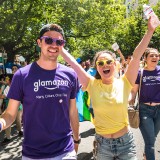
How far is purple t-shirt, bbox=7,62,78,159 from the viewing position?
8.79 ft

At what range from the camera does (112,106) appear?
3201mm

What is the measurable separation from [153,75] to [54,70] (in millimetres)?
2223

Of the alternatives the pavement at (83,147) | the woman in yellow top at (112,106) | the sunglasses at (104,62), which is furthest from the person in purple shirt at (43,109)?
the pavement at (83,147)

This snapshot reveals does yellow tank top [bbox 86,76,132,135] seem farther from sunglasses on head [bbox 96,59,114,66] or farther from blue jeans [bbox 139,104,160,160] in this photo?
blue jeans [bbox 139,104,160,160]

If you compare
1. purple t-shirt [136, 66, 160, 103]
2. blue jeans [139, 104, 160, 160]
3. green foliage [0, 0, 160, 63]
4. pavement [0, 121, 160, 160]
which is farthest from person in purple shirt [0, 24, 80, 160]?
green foliage [0, 0, 160, 63]

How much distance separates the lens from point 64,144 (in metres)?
2.77

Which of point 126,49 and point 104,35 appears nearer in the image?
point 104,35

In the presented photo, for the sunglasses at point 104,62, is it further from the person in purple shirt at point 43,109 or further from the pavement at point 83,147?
the pavement at point 83,147

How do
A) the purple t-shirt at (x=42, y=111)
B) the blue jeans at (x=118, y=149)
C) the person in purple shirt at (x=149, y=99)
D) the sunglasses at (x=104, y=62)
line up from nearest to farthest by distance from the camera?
1. the purple t-shirt at (x=42, y=111)
2. the blue jeans at (x=118, y=149)
3. the sunglasses at (x=104, y=62)
4. the person in purple shirt at (x=149, y=99)

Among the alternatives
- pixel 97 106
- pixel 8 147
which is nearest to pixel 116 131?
pixel 97 106

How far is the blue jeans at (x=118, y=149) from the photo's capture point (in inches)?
125

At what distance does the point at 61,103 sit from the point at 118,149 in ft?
2.77

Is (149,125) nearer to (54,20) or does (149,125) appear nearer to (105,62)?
(105,62)

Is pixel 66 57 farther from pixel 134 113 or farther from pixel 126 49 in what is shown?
pixel 126 49
